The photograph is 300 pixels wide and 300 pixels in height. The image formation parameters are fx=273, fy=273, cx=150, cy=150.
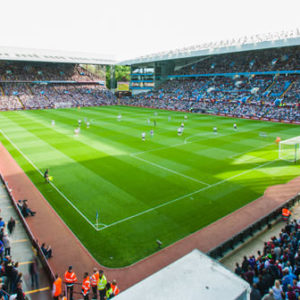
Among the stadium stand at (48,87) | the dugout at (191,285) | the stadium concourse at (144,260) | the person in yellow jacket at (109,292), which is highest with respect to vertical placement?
the stadium stand at (48,87)

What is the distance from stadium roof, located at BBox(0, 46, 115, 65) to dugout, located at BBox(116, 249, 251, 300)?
260ft

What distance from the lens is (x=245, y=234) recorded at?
13.6 meters

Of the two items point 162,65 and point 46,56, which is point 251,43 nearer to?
point 162,65

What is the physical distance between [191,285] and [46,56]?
90024 mm

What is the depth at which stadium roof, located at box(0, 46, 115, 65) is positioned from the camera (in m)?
75.0

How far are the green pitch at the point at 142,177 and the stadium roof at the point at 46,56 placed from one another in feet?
148

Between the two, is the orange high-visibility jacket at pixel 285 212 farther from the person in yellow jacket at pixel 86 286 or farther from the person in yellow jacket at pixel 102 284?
the person in yellow jacket at pixel 86 286

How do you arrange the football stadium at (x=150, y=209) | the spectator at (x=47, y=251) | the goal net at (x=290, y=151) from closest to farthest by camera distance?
the football stadium at (x=150, y=209), the spectator at (x=47, y=251), the goal net at (x=290, y=151)

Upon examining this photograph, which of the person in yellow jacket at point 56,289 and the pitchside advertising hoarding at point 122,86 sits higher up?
the pitchside advertising hoarding at point 122,86

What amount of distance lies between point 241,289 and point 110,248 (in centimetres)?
867

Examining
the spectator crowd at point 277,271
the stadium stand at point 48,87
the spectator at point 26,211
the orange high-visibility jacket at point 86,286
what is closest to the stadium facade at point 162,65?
the stadium stand at point 48,87

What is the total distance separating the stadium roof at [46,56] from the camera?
75.0m

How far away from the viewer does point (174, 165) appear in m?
Answer: 24.1

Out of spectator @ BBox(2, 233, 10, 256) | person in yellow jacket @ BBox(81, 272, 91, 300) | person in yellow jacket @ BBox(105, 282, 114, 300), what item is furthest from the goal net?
spectator @ BBox(2, 233, 10, 256)
